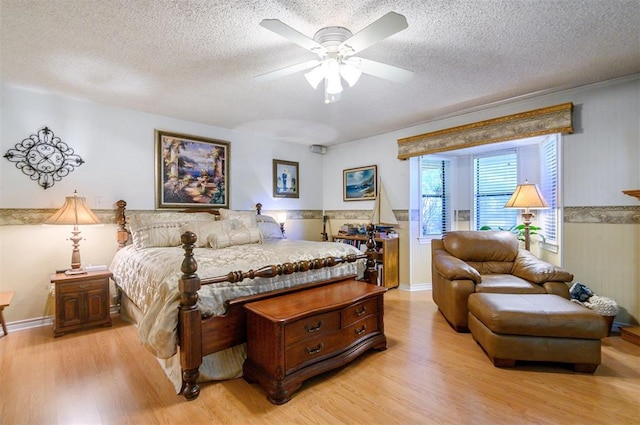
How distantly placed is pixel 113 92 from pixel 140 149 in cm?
A: 80

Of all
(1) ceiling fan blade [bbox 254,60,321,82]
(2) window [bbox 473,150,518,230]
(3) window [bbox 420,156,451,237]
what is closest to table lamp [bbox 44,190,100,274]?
(1) ceiling fan blade [bbox 254,60,321,82]

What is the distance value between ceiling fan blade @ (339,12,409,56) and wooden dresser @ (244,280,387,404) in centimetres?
182

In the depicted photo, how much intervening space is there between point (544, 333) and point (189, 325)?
253cm

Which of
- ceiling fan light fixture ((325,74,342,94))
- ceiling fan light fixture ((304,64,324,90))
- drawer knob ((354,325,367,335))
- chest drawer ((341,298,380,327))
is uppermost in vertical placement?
ceiling fan light fixture ((304,64,324,90))

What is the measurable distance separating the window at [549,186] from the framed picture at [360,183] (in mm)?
2295

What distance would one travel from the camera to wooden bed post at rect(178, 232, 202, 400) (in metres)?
1.91

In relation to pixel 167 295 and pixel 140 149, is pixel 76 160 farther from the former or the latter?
pixel 167 295

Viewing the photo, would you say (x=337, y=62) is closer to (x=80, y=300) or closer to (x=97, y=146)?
(x=97, y=146)

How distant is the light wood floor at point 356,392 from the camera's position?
69.0 inches

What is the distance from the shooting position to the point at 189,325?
6.28 feet

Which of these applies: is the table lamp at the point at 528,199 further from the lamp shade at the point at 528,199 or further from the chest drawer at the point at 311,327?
the chest drawer at the point at 311,327

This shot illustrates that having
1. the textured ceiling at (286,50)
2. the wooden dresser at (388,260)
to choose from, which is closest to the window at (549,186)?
the textured ceiling at (286,50)

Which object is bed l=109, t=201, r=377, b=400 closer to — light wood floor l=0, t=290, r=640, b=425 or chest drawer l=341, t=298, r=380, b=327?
light wood floor l=0, t=290, r=640, b=425

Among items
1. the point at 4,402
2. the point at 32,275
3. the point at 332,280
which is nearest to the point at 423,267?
the point at 332,280
